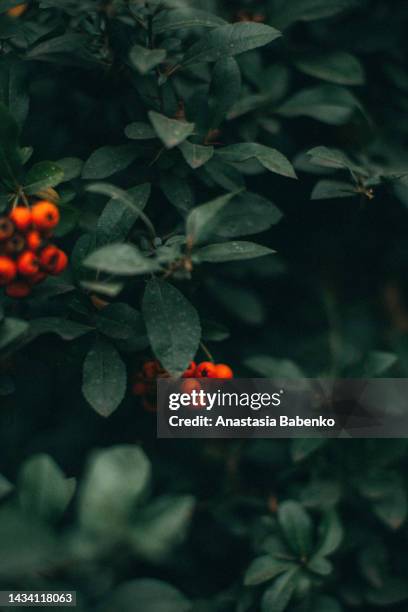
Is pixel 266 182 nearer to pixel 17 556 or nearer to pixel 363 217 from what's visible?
pixel 363 217

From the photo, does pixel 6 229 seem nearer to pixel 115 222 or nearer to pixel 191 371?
pixel 115 222

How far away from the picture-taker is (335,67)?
2125 millimetres

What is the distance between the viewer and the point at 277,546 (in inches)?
70.2

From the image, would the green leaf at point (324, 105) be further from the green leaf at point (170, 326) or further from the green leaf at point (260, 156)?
the green leaf at point (170, 326)

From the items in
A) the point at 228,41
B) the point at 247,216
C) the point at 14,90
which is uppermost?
the point at 228,41

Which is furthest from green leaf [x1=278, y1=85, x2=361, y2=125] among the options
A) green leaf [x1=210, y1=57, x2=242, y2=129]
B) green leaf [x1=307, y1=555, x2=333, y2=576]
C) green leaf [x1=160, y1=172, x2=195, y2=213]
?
green leaf [x1=307, y1=555, x2=333, y2=576]

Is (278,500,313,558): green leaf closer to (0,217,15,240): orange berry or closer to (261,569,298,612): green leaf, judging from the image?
(261,569,298,612): green leaf

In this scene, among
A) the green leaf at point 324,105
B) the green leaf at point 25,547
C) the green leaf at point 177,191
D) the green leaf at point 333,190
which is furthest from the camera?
the green leaf at point 324,105

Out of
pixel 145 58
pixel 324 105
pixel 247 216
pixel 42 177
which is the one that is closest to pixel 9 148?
pixel 42 177

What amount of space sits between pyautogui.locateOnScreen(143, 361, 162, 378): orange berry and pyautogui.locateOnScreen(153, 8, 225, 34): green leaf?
84 centimetres

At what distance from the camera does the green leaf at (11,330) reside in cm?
133

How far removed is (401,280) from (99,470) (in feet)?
7.46

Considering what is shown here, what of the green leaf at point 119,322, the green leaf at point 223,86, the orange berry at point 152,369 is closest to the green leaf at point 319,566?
the orange berry at point 152,369

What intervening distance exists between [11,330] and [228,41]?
0.90 metres
